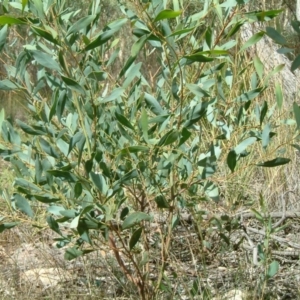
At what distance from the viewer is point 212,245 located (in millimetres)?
2938

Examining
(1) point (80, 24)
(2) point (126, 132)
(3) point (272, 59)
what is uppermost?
(1) point (80, 24)

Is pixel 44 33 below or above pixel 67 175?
above

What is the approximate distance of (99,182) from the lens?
180cm

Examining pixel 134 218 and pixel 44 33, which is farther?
pixel 134 218

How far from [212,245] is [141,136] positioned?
1080 mm

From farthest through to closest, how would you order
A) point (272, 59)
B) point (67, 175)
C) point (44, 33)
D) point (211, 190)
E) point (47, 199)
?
point (272, 59), point (211, 190), point (47, 199), point (67, 175), point (44, 33)

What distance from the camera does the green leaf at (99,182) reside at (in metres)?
1.79

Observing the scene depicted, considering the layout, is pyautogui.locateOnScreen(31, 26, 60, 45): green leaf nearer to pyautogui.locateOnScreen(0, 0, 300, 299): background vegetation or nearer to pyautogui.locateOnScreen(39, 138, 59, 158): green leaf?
pyautogui.locateOnScreen(0, 0, 300, 299): background vegetation

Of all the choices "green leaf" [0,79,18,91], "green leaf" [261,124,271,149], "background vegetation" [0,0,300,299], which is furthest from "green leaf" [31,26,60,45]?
"green leaf" [261,124,271,149]

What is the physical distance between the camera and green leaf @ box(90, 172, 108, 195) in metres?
1.79

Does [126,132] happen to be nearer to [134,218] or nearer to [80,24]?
[134,218]

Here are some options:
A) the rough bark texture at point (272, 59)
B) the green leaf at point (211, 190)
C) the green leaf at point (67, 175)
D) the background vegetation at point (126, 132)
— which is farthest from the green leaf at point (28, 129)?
the rough bark texture at point (272, 59)

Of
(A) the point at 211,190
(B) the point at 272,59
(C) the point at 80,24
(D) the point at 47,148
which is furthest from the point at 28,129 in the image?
(B) the point at 272,59

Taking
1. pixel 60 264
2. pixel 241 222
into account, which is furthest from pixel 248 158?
pixel 60 264
